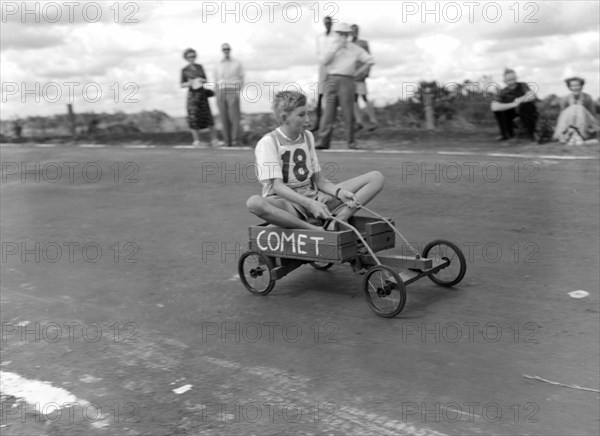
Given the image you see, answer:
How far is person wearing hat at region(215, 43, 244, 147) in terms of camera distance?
53.1ft

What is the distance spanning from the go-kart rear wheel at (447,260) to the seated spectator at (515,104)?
29.6 ft

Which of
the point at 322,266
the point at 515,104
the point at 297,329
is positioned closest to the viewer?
the point at 297,329

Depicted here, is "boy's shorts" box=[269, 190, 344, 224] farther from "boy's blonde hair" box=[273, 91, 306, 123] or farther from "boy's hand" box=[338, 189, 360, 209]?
"boy's blonde hair" box=[273, 91, 306, 123]

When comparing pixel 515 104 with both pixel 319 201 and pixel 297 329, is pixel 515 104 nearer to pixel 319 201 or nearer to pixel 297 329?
pixel 319 201

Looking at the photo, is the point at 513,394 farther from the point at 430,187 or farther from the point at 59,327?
the point at 430,187

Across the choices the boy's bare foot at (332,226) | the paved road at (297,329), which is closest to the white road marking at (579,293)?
the paved road at (297,329)

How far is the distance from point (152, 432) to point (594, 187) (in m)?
7.22

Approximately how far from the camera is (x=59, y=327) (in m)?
5.78

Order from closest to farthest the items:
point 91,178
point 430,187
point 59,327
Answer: point 59,327 → point 430,187 → point 91,178

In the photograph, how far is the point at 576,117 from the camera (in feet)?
45.6

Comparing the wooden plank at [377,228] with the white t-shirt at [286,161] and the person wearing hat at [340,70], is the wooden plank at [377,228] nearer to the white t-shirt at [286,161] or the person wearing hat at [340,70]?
the white t-shirt at [286,161]

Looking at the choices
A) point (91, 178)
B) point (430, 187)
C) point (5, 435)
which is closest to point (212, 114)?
point (91, 178)

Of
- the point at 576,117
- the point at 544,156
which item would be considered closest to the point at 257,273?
the point at 544,156

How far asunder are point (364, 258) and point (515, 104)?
970cm
